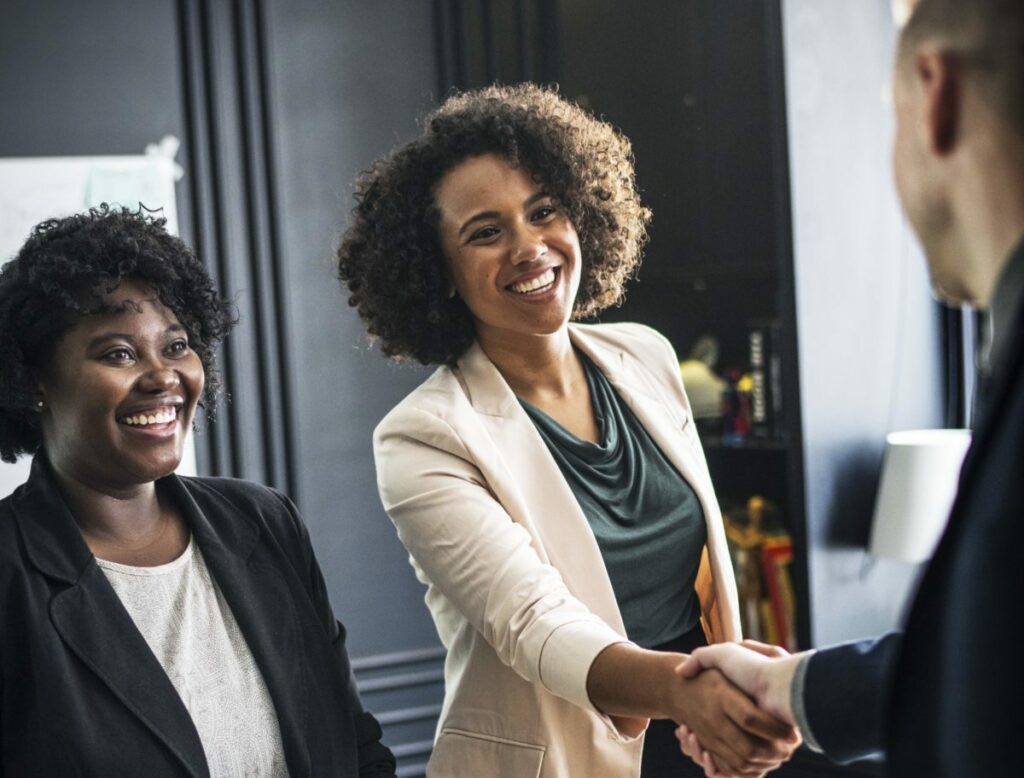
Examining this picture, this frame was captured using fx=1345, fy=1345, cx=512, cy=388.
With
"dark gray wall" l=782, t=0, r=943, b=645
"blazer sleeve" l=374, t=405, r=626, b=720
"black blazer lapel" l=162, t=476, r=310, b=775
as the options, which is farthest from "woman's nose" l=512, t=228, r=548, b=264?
"dark gray wall" l=782, t=0, r=943, b=645

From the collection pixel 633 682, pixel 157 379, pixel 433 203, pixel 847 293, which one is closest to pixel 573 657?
pixel 633 682

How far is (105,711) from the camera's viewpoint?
165 cm

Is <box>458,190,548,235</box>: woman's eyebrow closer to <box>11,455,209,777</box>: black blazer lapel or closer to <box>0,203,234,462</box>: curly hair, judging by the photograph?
<box>0,203,234,462</box>: curly hair

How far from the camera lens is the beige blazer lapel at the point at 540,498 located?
1.91 metres

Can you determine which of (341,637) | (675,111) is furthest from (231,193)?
(341,637)

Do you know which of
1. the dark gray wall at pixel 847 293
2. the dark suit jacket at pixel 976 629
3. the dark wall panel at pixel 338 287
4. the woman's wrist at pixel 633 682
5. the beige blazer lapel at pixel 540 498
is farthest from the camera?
the dark wall panel at pixel 338 287

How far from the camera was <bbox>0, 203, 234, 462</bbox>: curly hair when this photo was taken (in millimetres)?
1787

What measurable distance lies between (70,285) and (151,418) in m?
0.21

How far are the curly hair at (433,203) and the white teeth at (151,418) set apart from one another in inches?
18.3

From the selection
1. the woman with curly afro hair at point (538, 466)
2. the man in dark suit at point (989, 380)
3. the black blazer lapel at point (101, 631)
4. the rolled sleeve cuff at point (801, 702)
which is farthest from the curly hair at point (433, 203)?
the man in dark suit at point (989, 380)

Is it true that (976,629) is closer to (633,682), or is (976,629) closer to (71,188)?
(633,682)

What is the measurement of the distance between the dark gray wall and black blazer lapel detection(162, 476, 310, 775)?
77.3 inches

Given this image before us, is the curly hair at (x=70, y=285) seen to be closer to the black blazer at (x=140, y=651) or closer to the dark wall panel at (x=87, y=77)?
the black blazer at (x=140, y=651)

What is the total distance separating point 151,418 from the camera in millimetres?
1800
